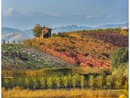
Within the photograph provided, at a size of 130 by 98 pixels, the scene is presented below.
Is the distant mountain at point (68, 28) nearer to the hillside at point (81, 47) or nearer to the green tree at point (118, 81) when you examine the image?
the hillside at point (81, 47)

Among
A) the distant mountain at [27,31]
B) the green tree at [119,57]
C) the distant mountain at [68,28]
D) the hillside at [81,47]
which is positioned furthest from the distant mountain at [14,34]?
the green tree at [119,57]

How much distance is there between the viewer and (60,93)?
5301 mm

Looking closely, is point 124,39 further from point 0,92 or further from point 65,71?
point 0,92

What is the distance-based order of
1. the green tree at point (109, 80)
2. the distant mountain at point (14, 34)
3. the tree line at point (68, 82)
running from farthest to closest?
the green tree at point (109, 80) < the tree line at point (68, 82) < the distant mountain at point (14, 34)

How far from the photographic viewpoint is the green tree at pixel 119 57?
17.3 ft

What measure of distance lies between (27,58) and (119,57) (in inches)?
37.7

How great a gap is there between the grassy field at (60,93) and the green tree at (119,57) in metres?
0.30

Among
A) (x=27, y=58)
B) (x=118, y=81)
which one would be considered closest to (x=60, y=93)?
(x=27, y=58)

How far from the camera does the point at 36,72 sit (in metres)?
5.30

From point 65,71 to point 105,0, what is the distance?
2.75 feet

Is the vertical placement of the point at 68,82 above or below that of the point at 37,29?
below

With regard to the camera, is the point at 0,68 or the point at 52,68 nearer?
the point at 0,68

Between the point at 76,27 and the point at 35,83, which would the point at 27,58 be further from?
the point at 76,27

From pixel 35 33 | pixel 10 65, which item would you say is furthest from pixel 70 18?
pixel 10 65
